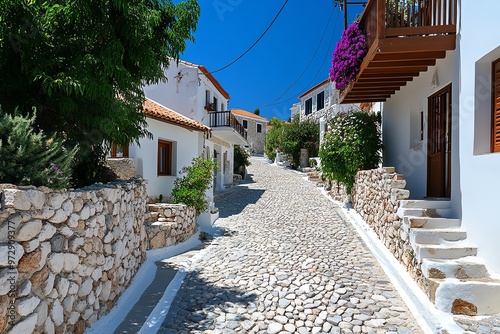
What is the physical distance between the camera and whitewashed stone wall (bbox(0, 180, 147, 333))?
2453 millimetres

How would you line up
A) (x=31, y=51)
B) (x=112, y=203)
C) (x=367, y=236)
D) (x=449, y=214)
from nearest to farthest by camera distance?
(x=31, y=51)
(x=112, y=203)
(x=449, y=214)
(x=367, y=236)

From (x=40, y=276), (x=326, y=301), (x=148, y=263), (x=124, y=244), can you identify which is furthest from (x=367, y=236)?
(x=40, y=276)

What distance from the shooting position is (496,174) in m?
4.24

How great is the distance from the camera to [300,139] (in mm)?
27016

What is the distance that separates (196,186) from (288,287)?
5288 mm

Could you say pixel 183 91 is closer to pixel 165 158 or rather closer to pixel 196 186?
pixel 165 158

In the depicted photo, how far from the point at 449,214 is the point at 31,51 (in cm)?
652

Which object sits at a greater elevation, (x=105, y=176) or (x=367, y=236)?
(x=105, y=176)

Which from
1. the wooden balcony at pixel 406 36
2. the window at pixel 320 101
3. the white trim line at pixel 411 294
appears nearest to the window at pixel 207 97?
the wooden balcony at pixel 406 36

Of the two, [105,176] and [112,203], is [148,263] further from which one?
[112,203]

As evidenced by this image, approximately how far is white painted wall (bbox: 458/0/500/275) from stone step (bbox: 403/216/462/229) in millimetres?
152

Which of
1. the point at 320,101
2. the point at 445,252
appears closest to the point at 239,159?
the point at 320,101

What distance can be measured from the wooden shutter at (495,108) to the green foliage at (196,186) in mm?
6998

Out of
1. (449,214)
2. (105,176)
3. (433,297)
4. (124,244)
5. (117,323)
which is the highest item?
(105,176)
